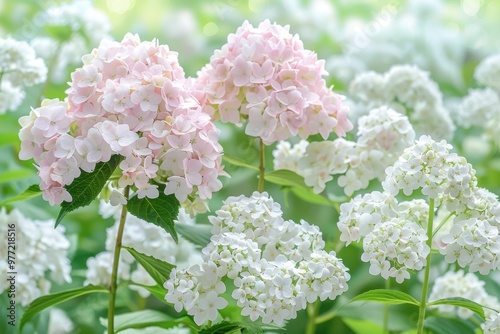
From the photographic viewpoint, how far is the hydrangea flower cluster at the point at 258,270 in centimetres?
82

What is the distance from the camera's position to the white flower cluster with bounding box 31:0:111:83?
147 cm

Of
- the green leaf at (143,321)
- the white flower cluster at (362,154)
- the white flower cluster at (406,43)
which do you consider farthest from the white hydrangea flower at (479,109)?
the green leaf at (143,321)

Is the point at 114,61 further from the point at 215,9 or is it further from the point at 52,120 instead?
the point at 215,9

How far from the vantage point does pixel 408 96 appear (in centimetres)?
130

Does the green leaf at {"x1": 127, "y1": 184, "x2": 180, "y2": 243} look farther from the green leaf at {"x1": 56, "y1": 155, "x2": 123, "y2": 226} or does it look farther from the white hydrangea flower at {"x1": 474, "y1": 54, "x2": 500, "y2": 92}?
the white hydrangea flower at {"x1": 474, "y1": 54, "x2": 500, "y2": 92}

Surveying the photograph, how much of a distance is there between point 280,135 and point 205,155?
130 millimetres

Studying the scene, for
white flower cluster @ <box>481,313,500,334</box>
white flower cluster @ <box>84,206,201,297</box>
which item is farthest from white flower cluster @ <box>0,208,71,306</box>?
white flower cluster @ <box>481,313,500,334</box>

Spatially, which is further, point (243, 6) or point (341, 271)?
point (243, 6)

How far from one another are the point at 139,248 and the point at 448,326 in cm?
45

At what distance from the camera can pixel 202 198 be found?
91cm

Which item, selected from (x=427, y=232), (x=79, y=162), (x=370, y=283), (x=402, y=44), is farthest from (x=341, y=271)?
(x=402, y=44)

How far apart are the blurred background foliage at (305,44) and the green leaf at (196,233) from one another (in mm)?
363

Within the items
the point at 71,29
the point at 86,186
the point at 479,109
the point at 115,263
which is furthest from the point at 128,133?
the point at 479,109

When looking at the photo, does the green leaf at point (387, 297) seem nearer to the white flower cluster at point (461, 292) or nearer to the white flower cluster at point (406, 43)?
the white flower cluster at point (461, 292)
